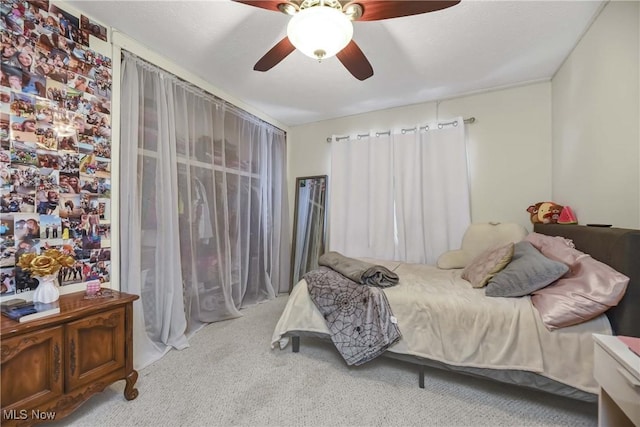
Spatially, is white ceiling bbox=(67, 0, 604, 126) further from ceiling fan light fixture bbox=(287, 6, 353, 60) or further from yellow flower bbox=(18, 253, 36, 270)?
yellow flower bbox=(18, 253, 36, 270)

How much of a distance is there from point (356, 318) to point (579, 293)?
4.11ft

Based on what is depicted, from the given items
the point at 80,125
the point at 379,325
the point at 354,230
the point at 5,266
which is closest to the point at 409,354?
the point at 379,325

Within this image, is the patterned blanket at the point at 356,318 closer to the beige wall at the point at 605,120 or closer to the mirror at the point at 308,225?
the beige wall at the point at 605,120

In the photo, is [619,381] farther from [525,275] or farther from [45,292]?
[45,292]

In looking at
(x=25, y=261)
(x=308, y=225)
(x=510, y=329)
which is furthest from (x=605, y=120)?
(x=25, y=261)

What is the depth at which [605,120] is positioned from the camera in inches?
71.7

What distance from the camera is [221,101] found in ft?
9.77

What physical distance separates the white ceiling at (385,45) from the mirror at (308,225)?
128cm

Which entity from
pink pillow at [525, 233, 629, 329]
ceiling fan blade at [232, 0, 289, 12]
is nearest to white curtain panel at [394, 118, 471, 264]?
pink pillow at [525, 233, 629, 329]

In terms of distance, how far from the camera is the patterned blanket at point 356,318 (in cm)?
184

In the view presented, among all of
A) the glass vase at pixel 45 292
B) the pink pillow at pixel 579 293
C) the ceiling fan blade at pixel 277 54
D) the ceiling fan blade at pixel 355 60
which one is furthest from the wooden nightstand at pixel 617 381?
the glass vase at pixel 45 292

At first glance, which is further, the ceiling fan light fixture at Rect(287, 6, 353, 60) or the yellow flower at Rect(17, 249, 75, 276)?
the yellow flower at Rect(17, 249, 75, 276)

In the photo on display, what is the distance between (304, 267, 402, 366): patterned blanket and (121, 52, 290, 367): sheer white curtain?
50.1 inches

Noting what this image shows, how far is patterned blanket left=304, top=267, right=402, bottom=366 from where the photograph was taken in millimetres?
1837
